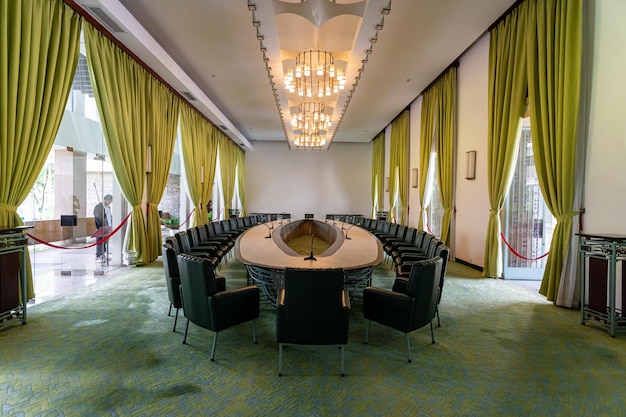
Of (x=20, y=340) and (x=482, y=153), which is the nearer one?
(x=20, y=340)

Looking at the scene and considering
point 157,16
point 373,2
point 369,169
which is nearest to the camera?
point 373,2

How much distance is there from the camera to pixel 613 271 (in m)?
2.99

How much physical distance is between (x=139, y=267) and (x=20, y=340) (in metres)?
3.11

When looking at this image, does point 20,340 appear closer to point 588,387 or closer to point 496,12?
point 588,387

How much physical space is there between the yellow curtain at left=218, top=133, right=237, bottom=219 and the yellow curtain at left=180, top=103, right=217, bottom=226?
112cm

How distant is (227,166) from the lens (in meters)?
12.5

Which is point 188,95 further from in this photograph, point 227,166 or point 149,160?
point 227,166

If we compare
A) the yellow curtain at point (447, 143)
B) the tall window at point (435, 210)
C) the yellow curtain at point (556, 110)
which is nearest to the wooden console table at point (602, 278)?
the yellow curtain at point (556, 110)

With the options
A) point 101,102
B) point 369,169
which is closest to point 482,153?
point 101,102

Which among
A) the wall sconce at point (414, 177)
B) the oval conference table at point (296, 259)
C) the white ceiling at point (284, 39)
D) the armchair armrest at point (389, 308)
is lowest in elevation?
the armchair armrest at point (389, 308)

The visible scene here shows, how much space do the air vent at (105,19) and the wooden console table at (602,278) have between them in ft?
20.7

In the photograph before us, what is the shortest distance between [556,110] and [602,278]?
2093mm

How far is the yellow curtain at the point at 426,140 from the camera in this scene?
7918mm

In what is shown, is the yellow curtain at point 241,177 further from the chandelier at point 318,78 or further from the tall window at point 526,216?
the tall window at point 526,216
